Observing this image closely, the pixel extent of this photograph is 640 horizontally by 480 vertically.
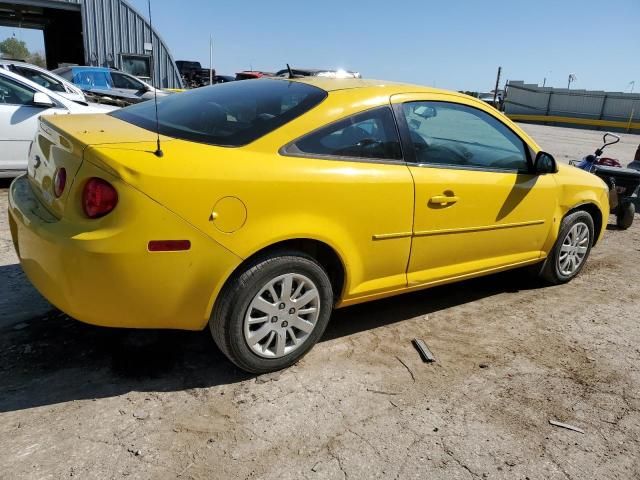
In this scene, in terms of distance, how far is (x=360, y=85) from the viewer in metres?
3.28

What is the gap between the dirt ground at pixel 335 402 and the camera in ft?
7.48

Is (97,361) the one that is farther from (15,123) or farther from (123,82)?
(123,82)

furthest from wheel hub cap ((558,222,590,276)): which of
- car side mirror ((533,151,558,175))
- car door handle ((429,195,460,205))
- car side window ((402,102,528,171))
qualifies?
car door handle ((429,195,460,205))

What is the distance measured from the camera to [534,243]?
13.5 ft

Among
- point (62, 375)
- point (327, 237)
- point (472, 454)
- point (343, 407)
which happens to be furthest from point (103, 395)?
point (472, 454)

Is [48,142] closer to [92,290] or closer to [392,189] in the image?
[92,290]

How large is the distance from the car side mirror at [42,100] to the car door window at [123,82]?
9.78m

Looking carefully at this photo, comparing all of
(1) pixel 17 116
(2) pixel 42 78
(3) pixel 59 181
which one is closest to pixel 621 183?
(3) pixel 59 181

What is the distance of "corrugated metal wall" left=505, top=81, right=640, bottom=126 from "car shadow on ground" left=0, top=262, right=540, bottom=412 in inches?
1448

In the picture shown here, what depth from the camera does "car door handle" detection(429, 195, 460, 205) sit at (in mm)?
3258

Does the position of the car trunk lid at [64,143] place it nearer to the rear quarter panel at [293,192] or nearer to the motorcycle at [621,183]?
the rear quarter panel at [293,192]

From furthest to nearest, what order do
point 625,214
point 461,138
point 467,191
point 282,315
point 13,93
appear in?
point 625,214 < point 13,93 < point 461,138 < point 467,191 < point 282,315

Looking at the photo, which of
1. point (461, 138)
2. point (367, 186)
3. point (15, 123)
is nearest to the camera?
point (367, 186)

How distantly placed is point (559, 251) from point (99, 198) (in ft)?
12.1
